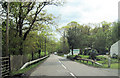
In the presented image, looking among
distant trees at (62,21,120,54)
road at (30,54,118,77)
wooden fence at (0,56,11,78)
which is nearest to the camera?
wooden fence at (0,56,11,78)

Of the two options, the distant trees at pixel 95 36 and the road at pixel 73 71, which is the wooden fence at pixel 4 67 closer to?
the road at pixel 73 71

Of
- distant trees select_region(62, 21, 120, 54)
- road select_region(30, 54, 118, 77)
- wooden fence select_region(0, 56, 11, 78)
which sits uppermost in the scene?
distant trees select_region(62, 21, 120, 54)

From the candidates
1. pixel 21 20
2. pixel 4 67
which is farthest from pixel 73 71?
pixel 21 20

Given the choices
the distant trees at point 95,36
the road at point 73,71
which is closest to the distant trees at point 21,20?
the road at point 73,71

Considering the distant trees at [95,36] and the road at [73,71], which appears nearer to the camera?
the road at [73,71]

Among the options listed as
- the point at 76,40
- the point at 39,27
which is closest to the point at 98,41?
the point at 76,40

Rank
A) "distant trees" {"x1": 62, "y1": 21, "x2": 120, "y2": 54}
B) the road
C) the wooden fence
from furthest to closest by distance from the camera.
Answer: "distant trees" {"x1": 62, "y1": 21, "x2": 120, "y2": 54} < the road < the wooden fence

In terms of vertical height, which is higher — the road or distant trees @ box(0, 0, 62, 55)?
distant trees @ box(0, 0, 62, 55)

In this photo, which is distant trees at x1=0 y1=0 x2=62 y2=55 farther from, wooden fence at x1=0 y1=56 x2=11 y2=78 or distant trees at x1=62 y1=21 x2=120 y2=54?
distant trees at x1=62 y1=21 x2=120 y2=54

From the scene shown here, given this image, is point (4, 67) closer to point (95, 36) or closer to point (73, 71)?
point (73, 71)

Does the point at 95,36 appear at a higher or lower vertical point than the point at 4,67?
higher

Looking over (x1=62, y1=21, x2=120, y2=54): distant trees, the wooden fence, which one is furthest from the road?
(x1=62, y1=21, x2=120, y2=54): distant trees

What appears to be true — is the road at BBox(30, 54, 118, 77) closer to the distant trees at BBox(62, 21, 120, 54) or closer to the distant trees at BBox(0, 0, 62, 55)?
the distant trees at BBox(0, 0, 62, 55)

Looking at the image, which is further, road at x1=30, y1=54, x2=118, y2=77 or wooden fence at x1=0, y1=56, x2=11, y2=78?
road at x1=30, y1=54, x2=118, y2=77
